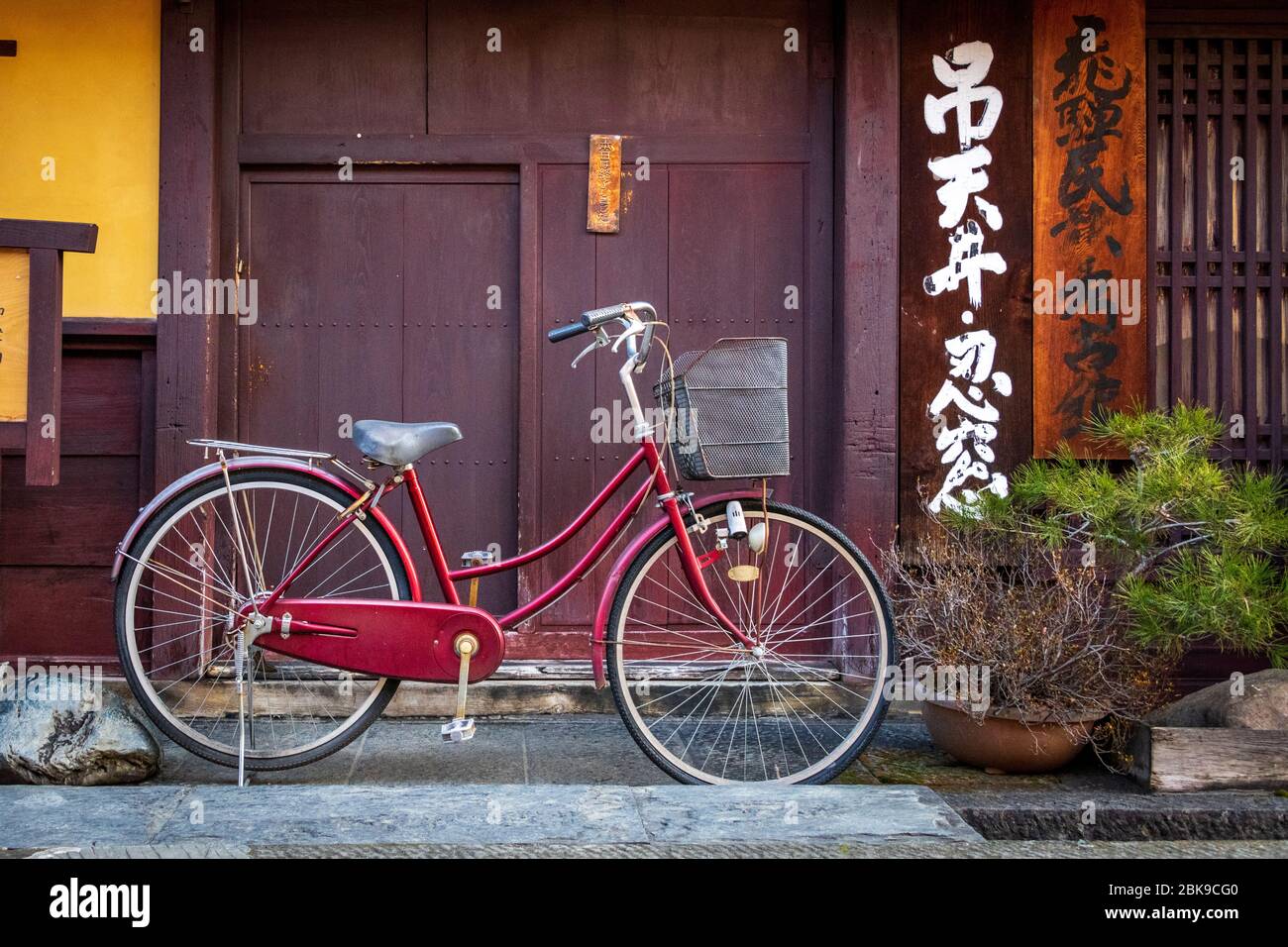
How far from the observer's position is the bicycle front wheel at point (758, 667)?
4.50m

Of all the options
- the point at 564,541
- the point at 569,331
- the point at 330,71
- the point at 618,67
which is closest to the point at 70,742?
the point at 564,541

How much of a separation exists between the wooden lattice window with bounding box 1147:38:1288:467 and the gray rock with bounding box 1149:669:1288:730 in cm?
150

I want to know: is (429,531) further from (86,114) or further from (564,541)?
(86,114)

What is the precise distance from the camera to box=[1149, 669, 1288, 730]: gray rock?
407 centimetres

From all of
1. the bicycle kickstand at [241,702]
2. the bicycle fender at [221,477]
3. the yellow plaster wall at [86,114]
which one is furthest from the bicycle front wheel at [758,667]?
the yellow plaster wall at [86,114]

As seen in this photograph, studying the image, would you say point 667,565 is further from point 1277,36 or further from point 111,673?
point 1277,36

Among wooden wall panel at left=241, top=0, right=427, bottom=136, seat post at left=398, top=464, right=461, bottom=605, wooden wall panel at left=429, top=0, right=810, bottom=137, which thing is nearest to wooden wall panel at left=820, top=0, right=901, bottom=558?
wooden wall panel at left=429, top=0, right=810, bottom=137

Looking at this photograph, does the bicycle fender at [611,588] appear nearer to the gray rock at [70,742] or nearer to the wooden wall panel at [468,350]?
the wooden wall panel at [468,350]

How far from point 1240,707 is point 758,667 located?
1702mm

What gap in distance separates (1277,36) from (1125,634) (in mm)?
3031

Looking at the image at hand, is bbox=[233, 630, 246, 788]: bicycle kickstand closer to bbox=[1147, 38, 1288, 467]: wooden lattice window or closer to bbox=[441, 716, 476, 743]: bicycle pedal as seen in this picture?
bbox=[441, 716, 476, 743]: bicycle pedal

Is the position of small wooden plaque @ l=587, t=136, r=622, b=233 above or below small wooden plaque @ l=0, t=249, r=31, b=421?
above

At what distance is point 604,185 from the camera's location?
5.31 meters

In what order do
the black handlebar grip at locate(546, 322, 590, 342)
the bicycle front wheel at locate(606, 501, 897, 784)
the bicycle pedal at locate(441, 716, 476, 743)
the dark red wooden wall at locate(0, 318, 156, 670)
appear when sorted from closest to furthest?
1. the bicycle pedal at locate(441, 716, 476, 743)
2. the black handlebar grip at locate(546, 322, 590, 342)
3. the bicycle front wheel at locate(606, 501, 897, 784)
4. the dark red wooden wall at locate(0, 318, 156, 670)
